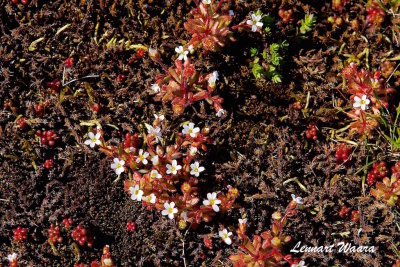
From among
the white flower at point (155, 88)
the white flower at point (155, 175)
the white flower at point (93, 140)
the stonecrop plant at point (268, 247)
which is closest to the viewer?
the stonecrop plant at point (268, 247)

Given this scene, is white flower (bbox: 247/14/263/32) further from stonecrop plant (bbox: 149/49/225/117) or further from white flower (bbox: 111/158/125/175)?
white flower (bbox: 111/158/125/175)

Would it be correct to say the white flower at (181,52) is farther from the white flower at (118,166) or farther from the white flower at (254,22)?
the white flower at (118,166)

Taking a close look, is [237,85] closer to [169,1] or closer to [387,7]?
[169,1]

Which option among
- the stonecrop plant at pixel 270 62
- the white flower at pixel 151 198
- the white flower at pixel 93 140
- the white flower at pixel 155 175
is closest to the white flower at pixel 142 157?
the white flower at pixel 155 175

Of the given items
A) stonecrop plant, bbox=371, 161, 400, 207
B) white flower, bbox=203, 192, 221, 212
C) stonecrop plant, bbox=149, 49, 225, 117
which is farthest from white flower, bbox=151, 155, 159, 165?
stonecrop plant, bbox=371, 161, 400, 207

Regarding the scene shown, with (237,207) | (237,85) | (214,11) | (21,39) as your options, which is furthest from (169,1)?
(237,207)

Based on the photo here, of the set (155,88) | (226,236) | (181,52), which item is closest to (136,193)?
(226,236)

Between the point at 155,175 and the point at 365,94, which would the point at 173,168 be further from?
the point at 365,94
